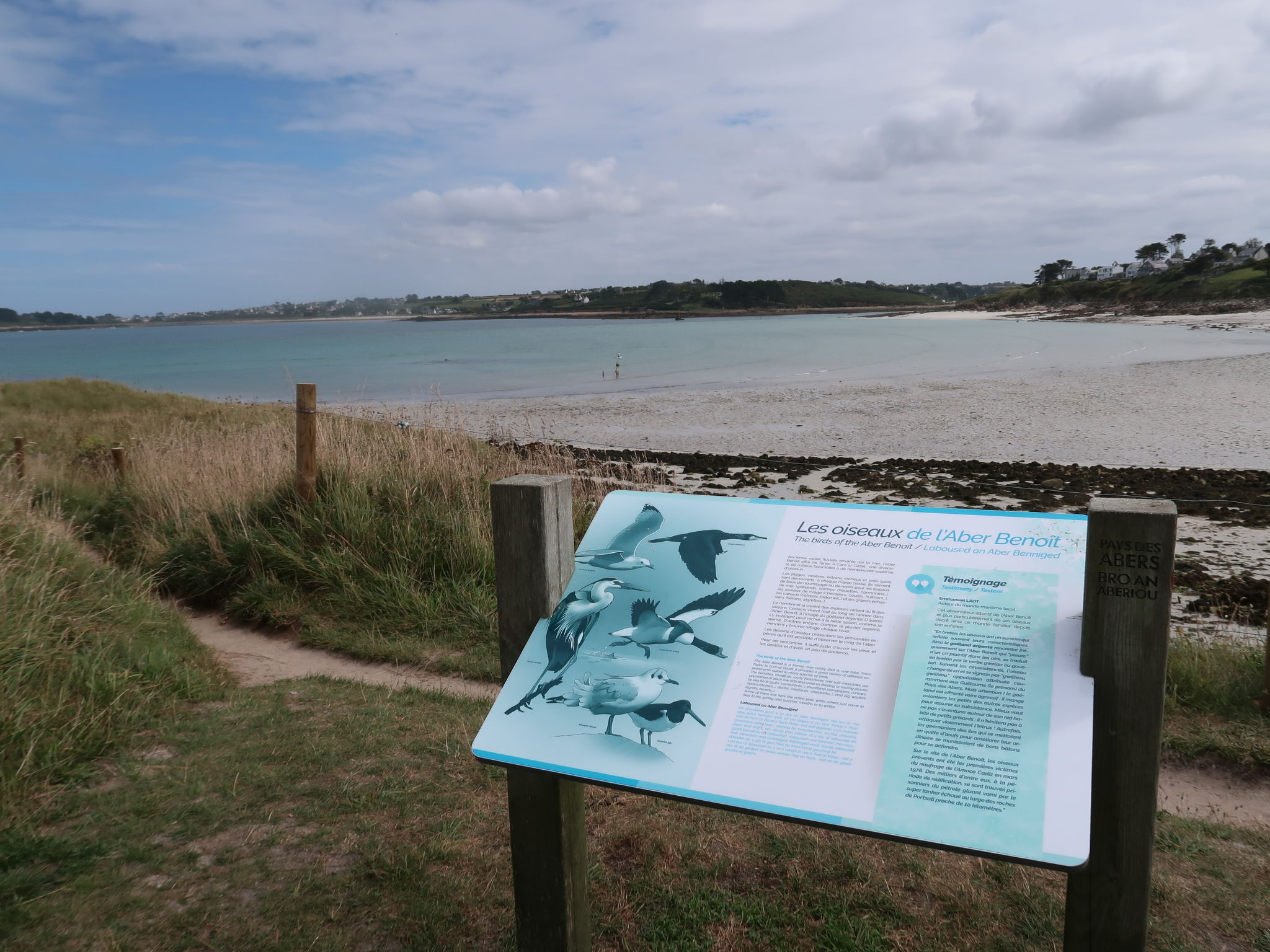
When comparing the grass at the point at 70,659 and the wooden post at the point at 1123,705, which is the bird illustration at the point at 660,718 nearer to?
the wooden post at the point at 1123,705

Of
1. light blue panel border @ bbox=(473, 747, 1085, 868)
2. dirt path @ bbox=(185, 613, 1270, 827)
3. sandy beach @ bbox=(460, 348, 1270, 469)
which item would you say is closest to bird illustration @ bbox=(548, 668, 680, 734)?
light blue panel border @ bbox=(473, 747, 1085, 868)

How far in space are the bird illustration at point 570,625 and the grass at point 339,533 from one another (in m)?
3.26

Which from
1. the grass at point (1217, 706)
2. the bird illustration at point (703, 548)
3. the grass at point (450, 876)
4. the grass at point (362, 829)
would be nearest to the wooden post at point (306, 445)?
the grass at point (362, 829)

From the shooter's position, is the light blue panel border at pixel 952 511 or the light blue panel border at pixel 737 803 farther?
the light blue panel border at pixel 952 511

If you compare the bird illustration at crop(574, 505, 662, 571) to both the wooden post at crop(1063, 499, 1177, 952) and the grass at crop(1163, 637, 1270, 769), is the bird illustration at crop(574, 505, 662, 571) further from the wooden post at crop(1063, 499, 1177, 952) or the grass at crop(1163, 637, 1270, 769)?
the grass at crop(1163, 637, 1270, 769)

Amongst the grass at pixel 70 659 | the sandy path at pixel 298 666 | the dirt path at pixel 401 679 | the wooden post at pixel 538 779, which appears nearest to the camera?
the wooden post at pixel 538 779

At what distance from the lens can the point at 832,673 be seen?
2004mm

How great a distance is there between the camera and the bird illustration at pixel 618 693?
6.92 feet

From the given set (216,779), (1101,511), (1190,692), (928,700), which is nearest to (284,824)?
(216,779)

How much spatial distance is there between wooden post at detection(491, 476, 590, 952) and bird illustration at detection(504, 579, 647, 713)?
0.05 meters

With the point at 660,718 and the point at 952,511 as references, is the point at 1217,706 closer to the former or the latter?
the point at 952,511

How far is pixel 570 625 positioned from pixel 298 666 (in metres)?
4.09

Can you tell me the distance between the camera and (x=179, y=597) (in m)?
7.18

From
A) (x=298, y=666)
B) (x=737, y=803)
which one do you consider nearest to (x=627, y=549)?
(x=737, y=803)
